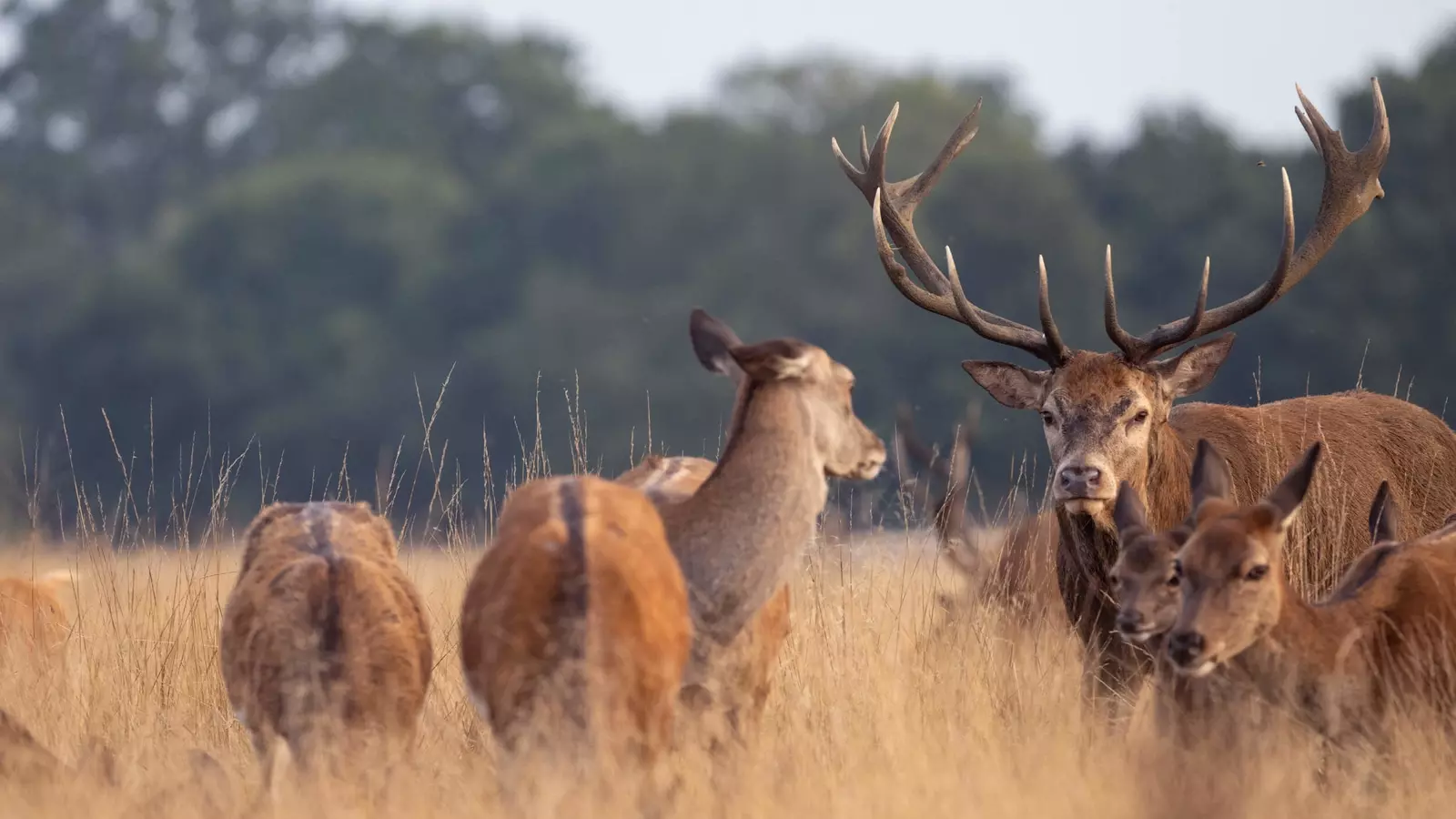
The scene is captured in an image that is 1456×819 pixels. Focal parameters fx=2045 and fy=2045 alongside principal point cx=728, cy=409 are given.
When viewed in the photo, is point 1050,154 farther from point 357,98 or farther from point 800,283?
point 357,98

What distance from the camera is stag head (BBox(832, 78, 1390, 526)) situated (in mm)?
7117

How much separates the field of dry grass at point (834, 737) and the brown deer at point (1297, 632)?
158mm

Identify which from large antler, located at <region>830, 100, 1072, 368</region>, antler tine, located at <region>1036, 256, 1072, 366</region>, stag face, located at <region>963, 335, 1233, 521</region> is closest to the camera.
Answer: stag face, located at <region>963, 335, 1233, 521</region>

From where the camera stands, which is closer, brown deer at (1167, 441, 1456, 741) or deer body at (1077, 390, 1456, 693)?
brown deer at (1167, 441, 1456, 741)

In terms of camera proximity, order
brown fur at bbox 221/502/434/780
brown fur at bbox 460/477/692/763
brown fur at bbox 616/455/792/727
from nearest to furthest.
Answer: brown fur at bbox 460/477/692/763 → brown fur at bbox 221/502/434/780 → brown fur at bbox 616/455/792/727

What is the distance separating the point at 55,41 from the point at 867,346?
19.6m

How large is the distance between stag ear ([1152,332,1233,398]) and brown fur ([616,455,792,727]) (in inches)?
74.3

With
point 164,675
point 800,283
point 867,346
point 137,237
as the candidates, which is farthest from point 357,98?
point 164,675

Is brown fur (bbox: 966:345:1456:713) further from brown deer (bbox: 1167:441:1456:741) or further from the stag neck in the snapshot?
the stag neck

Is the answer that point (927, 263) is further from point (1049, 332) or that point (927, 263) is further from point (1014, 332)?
point (1049, 332)

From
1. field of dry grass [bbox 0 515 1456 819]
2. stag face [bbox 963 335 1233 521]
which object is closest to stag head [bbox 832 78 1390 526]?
stag face [bbox 963 335 1233 521]

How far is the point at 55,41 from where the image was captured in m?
39.5

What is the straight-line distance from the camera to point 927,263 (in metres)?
8.44

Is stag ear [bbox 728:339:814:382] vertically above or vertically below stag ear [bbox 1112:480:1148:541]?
above
